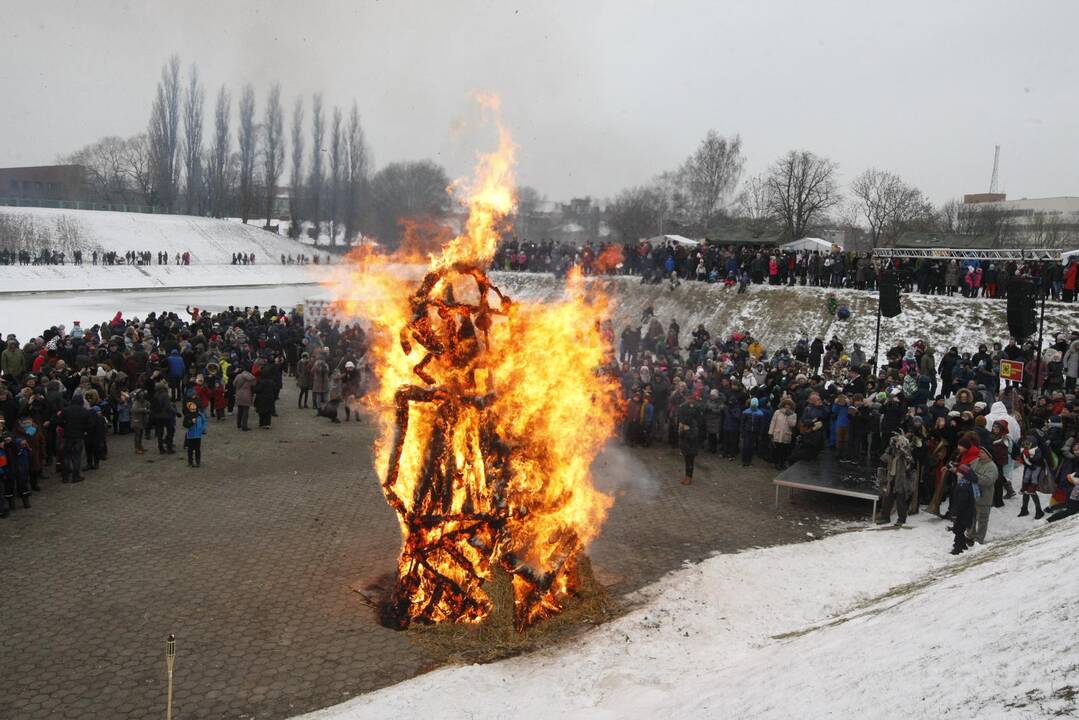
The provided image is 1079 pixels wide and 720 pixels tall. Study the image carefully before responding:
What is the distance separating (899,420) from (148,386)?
612 inches

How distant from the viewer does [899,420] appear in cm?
1512

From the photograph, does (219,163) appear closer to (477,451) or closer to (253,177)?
(253,177)

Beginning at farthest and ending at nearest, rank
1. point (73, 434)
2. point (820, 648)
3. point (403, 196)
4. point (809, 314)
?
point (809, 314), point (403, 196), point (73, 434), point (820, 648)

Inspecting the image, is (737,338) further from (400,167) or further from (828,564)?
(828,564)

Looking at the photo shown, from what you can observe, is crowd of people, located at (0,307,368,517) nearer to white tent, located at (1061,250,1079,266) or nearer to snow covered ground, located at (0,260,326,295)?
white tent, located at (1061,250,1079,266)

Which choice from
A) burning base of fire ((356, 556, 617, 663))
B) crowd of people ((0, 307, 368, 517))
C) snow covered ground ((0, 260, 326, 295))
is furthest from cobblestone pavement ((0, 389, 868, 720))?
snow covered ground ((0, 260, 326, 295))

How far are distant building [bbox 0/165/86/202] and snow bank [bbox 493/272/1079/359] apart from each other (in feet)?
269

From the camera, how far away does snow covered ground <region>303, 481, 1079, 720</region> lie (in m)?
5.49

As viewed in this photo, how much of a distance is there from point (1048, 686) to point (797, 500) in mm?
9213

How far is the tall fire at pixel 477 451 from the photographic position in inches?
351

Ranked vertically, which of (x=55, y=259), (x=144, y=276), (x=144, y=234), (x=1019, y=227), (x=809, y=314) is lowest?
(x=144, y=276)

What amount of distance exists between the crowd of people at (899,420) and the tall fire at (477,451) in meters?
5.79

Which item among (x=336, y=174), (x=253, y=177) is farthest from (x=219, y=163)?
(x=336, y=174)

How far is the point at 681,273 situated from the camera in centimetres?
3391
